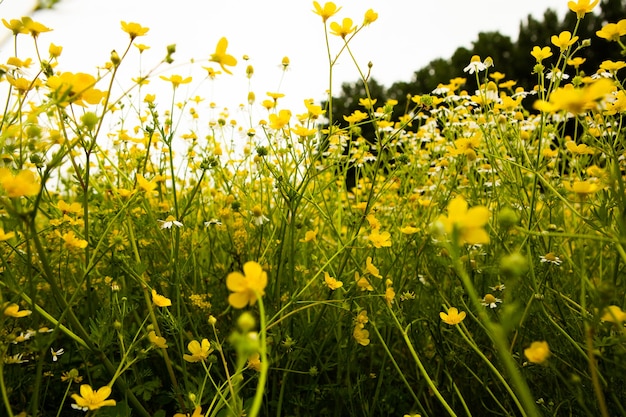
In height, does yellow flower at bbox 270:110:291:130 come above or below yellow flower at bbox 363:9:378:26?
below

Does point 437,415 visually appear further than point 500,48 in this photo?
No

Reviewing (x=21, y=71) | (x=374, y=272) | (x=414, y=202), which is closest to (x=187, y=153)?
Answer: (x=21, y=71)

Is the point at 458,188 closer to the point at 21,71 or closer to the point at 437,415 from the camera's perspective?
the point at 437,415

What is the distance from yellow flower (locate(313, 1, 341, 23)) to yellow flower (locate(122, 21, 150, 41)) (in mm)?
494

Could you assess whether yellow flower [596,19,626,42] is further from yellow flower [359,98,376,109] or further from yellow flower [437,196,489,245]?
yellow flower [437,196,489,245]

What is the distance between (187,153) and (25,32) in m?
1.02

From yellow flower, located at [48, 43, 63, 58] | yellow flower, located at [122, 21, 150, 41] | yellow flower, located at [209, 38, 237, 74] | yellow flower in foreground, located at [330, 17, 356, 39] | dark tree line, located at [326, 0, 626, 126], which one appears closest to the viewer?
yellow flower, located at [209, 38, 237, 74]

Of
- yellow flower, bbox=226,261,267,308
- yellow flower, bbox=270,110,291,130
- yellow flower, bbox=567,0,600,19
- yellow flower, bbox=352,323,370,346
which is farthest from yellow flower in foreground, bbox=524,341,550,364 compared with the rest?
yellow flower, bbox=567,0,600,19

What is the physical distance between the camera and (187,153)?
2.01m

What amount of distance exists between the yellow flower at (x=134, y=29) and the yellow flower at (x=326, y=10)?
0.49m

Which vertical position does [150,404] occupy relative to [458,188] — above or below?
below

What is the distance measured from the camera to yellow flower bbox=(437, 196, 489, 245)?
20.9 inches

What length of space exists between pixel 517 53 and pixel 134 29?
1111 centimetres

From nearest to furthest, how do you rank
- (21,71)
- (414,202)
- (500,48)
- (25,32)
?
(25,32)
(21,71)
(414,202)
(500,48)
